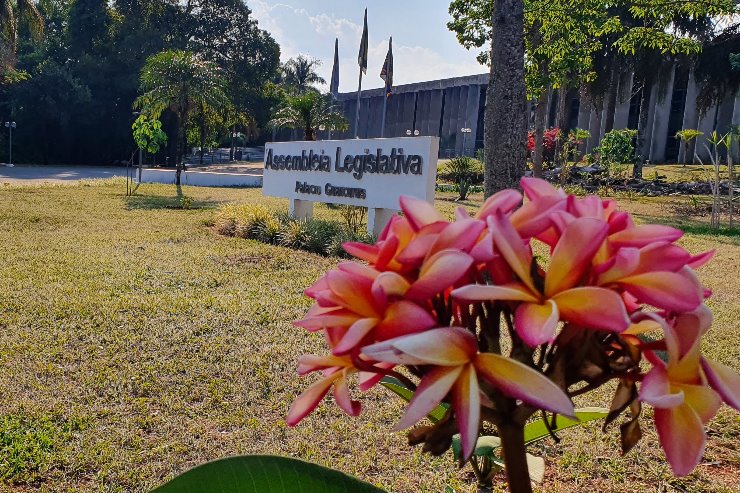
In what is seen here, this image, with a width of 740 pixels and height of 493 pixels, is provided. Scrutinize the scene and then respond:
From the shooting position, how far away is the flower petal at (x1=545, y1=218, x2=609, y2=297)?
17.9 inches

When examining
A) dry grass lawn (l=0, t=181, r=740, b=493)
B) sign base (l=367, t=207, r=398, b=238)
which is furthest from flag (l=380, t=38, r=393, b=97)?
dry grass lawn (l=0, t=181, r=740, b=493)

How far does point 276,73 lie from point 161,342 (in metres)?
35.4

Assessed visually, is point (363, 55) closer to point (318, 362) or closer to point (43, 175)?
point (43, 175)

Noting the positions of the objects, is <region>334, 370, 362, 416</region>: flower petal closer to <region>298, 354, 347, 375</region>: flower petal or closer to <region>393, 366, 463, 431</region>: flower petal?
<region>298, 354, 347, 375</region>: flower petal

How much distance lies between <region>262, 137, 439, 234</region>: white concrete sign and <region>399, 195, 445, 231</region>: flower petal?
6056 millimetres

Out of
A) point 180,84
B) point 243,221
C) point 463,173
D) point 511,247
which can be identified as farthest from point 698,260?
point 463,173

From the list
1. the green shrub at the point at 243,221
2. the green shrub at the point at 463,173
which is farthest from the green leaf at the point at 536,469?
the green shrub at the point at 463,173

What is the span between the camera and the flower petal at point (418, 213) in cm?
56

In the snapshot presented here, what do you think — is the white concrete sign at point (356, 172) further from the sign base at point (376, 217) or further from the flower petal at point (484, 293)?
the flower petal at point (484, 293)

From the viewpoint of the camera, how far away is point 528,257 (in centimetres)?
49

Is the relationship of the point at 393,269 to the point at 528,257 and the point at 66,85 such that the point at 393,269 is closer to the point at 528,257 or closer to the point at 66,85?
the point at 528,257

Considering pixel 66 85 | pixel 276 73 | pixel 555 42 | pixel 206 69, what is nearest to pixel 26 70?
pixel 66 85

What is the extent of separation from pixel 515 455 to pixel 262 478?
0.23 meters

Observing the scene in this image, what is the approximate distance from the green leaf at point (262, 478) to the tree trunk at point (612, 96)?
25.2 meters
